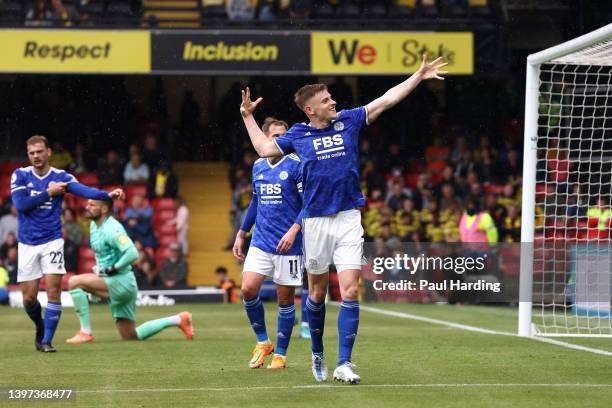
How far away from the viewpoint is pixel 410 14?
25.2 meters

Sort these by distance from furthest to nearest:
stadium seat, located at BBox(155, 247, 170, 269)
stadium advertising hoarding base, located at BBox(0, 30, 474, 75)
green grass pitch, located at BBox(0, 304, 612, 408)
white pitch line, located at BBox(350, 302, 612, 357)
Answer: stadium seat, located at BBox(155, 247, 170, 269)
stadium advertising hoarding base, located at BBox(0, 30, 474, 75)
white pitch line, located at BBox(350, 302, 612, 357)
green grass pitch, located at BBox(0, 304, 612, 408)

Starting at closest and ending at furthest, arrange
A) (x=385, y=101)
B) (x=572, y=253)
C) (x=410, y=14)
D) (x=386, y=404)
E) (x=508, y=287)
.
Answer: (x=386, y=404)
(x=385, y=101)
(x=572, y=253)
(x=508, y=287)
(x=410, y=14)

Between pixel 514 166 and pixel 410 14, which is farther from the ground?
pixel 410 14

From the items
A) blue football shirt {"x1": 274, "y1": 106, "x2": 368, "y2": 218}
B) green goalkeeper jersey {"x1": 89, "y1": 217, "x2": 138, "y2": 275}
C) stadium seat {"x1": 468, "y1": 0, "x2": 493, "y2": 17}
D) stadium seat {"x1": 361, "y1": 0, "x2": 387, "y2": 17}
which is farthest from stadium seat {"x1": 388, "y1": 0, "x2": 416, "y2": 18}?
blue football shirt {"x1": 274, "y1": 106, "x2": 368, "y2": 218}

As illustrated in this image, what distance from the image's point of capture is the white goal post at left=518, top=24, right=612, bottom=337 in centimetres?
1326

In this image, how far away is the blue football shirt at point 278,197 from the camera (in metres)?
Result: 10.6

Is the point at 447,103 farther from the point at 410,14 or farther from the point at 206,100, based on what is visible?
the point at 206,100

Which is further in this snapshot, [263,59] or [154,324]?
[263,59]

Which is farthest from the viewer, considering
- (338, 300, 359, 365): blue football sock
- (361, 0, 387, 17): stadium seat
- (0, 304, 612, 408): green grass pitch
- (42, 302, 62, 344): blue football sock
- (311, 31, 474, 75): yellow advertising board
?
(361, 0, 387, 17): stadium seat

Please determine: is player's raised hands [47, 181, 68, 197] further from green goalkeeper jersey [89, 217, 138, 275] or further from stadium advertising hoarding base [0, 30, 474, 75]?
stadium advertising hoarding base [0, 30, 474, 75]

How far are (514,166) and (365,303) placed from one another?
222 inches

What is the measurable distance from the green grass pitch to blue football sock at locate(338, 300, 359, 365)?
9.5 inches

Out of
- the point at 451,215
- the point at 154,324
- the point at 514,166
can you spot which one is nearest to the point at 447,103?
the point at 514,166

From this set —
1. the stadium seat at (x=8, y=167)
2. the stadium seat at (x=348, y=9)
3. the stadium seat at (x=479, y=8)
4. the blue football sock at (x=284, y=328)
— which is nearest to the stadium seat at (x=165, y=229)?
the stadium seat at (x=8, y=167)
